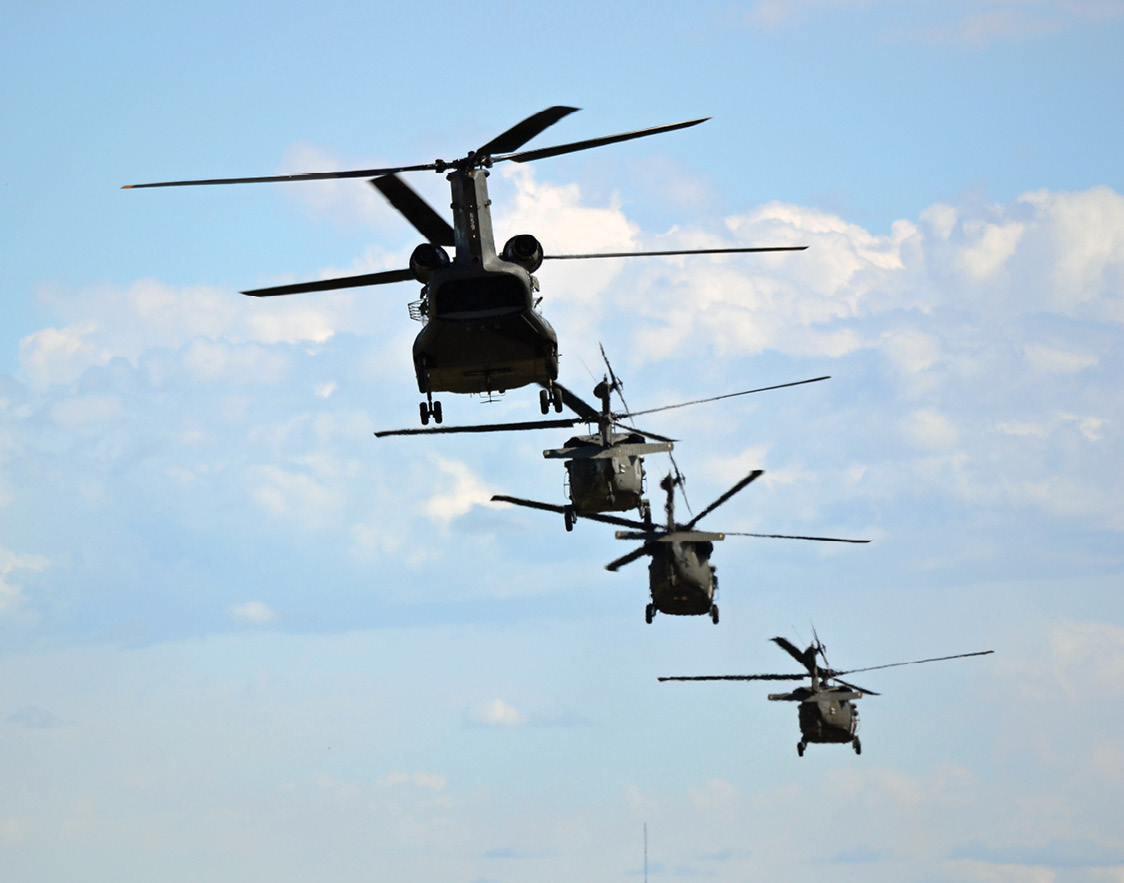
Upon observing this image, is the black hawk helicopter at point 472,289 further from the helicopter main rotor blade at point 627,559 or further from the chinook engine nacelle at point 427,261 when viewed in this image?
the helicopter main rotor blade at point 627,559

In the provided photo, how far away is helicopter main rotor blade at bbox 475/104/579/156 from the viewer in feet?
126

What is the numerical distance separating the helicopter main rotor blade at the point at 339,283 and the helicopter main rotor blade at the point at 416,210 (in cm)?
150

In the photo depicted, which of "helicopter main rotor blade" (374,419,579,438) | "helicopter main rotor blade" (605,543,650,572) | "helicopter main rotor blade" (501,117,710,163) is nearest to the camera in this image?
"helicopter main rotor blade" (501,117,710,163)

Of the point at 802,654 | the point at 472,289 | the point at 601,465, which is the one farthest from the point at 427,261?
the point at 802,654

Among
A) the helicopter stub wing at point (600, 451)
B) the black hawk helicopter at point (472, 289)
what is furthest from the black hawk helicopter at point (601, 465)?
the black hawk helicopter at point (472, 289)

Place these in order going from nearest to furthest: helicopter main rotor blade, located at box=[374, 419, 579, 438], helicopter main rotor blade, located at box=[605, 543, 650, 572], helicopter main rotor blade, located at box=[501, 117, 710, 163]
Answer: helicopter main rotor blade, located at box=[501, 117, 710, 163] → helicopter main rotor blade, located at box=[374, 419, 579, 438] → helicopter main rotor blade, located at box=[605, 543, 650, 572]

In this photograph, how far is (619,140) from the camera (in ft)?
123

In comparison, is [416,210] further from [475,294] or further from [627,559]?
[627,559]

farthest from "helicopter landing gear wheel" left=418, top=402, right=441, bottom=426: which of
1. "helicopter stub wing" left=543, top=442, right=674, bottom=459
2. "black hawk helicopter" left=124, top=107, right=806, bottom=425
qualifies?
"helicopter stub wing" left=543, top=442, right=674, bottom=459

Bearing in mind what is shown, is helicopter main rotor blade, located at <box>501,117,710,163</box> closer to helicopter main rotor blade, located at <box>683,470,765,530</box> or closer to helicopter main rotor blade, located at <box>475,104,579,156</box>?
helicopter main rotor blade, located at <box>475,104,579,156</box>

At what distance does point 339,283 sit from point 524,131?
684 centimetres

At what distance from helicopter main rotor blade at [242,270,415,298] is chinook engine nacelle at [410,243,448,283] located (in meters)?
0.43

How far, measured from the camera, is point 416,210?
4409 centimetres

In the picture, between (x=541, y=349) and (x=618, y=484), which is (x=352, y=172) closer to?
(x=541, y=349)
